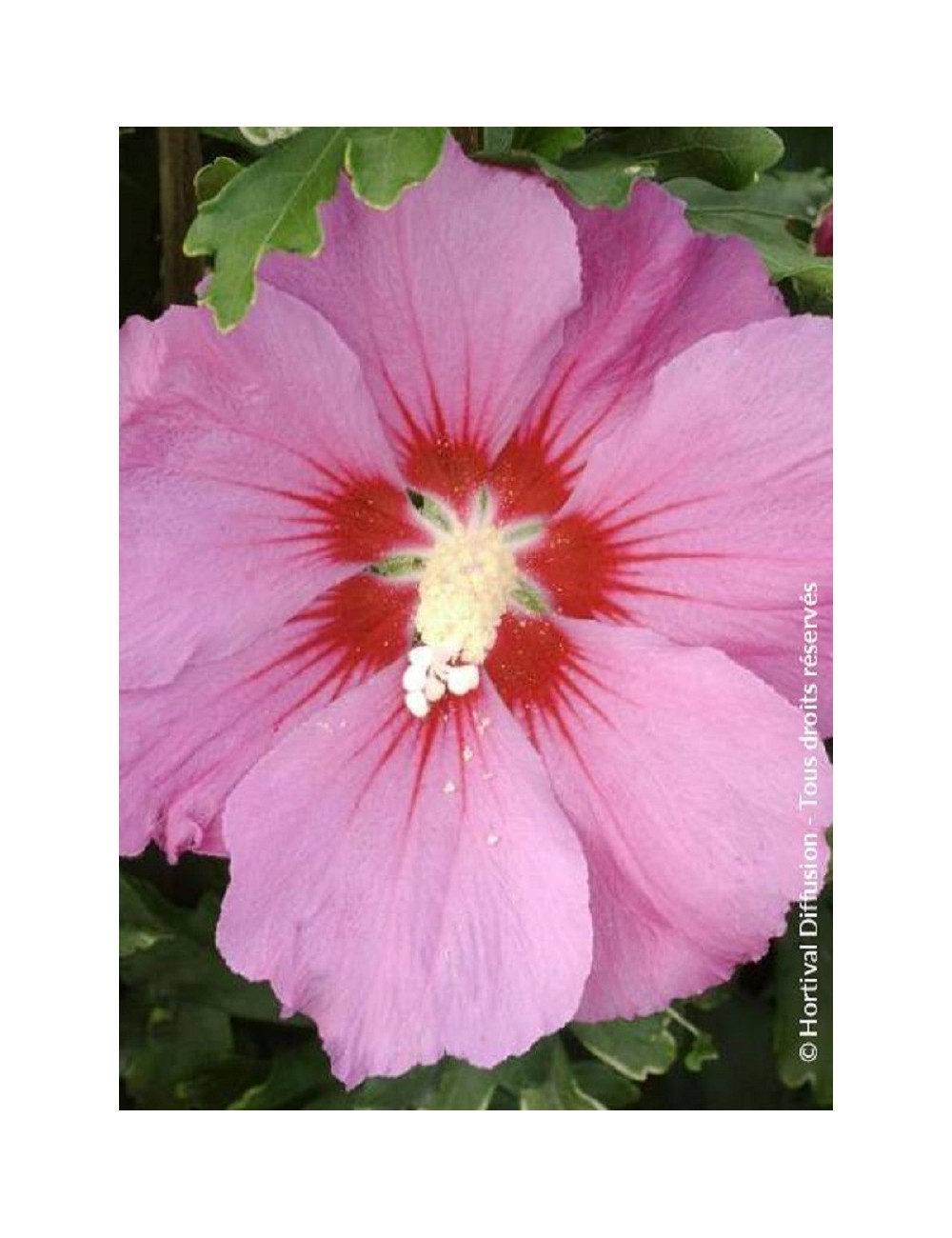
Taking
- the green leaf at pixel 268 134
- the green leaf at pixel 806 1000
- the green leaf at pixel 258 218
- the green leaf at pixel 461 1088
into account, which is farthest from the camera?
the green leaf at pixel 461 1088

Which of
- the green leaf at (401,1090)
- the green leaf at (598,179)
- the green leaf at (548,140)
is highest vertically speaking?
the green leaf at (548,140)

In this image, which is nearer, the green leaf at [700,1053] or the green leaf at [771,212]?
the green leaf at [771,212]

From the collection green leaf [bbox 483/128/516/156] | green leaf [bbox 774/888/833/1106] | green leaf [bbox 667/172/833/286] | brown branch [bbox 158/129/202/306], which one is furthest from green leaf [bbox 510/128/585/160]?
green leaf [bbox 774/888/833/1106]

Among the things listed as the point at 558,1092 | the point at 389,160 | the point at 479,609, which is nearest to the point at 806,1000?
the point at 558,1092

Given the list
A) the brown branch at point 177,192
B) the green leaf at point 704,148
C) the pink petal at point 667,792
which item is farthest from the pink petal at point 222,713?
the green leaf at point 704,148

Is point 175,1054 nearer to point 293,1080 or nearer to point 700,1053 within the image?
point 293,1080

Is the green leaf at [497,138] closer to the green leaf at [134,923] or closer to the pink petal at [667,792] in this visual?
the pink petal at [667,792]

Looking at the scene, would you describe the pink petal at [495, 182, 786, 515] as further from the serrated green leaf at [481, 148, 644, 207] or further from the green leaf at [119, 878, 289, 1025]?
the green leaf at [119, 878, 289, 1025]
